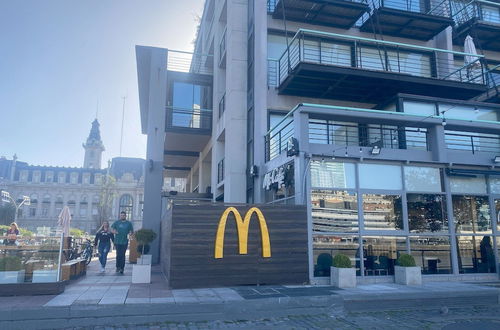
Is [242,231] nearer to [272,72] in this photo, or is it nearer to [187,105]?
[272,72]

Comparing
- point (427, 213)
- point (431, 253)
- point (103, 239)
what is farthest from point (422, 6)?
point (103, 239)

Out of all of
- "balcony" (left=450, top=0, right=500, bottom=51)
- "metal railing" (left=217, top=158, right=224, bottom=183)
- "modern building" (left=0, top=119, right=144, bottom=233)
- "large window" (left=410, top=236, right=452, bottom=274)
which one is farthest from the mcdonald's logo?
"modern building" (left=0, top=119, right=144, bottom=233)

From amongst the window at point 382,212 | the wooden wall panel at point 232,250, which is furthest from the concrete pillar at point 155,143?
the window at point 382,212

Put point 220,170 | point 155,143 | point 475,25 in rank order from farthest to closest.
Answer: point 220,170
point 155,143
point 475,25

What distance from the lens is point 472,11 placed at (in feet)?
56.7

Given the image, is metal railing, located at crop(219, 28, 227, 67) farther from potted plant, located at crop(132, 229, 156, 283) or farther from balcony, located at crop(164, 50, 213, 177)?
potted plant, located at crop(132, 229, 156, 283)

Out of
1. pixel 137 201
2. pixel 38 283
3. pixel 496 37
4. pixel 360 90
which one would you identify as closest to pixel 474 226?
pixel 360 90

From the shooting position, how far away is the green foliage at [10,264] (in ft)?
25.9

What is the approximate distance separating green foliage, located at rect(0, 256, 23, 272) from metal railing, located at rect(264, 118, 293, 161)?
7.68 metres

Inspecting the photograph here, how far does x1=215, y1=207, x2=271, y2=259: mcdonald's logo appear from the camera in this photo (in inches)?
368

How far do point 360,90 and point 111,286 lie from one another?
10635mm

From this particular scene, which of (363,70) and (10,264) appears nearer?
(10,264)

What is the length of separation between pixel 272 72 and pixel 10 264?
34.5 feet

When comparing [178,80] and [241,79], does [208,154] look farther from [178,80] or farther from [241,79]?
[241,79]
